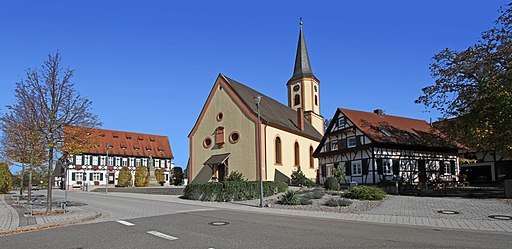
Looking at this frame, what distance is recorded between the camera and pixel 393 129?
34.2 metres

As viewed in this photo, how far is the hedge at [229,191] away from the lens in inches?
938

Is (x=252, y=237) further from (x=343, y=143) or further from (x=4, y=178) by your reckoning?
(x=4, y=178)

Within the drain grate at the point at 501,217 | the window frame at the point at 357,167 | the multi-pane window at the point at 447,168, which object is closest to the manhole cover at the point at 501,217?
the drain grate at the point at 501,217

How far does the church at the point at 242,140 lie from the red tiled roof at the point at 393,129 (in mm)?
7394

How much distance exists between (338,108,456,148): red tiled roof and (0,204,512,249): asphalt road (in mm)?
20088

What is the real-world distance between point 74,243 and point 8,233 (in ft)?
12.8

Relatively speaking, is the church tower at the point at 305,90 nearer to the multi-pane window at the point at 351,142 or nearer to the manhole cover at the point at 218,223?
the multi-pane window at the point at 351,142

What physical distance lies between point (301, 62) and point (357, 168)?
2617 centimetres

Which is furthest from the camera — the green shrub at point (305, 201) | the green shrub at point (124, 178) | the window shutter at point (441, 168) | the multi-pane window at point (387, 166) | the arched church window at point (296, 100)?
the arched church window at point (296, 100)

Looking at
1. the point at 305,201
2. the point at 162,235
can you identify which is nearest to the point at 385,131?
the point at 305,201

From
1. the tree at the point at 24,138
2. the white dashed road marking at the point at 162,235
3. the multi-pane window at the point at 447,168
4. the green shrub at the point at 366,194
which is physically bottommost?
the white dashed road marking at the point at 162,235

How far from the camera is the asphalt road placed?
8.55m

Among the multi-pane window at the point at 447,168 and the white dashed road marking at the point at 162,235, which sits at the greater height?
the multi-pane window at the point at 447,168

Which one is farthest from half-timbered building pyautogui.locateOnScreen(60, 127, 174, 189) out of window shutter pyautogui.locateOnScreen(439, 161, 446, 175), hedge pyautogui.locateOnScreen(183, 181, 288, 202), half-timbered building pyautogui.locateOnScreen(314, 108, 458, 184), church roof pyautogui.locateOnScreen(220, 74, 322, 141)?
window shutter pyautogui.locateOnScreen(439, 161, 446, 175)
